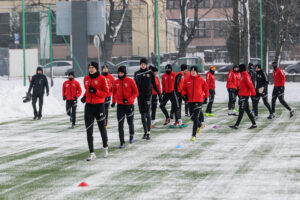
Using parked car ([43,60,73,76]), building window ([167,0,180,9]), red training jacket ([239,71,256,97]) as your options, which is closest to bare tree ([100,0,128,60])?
parked car ([43,60,73,76])

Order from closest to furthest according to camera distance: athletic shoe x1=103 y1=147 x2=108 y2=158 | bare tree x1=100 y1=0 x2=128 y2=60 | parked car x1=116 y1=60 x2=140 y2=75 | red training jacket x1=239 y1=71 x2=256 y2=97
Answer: athletic shoe x1=103 y1=147 x2=108 y2=158
red training jacket x1=239 y1=71 x2=256 y2=97
parked car x1=116 y1=60 x2=140 y2=75
bare tree x1=100 y1=0 x2=128 y2=60

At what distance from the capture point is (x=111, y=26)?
5234 cm

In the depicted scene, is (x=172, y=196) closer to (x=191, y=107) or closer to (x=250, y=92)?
(x=191, y=107)

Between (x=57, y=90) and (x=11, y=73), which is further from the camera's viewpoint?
(x=11, y=73)

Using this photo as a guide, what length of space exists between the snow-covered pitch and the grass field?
0.01 meters

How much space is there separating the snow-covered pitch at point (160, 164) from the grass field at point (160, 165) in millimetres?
13

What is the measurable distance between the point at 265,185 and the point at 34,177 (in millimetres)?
3769

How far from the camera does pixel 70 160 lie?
40.1ft

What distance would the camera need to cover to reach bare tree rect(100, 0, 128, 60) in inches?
1948

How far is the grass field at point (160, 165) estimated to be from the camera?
29.4 feet

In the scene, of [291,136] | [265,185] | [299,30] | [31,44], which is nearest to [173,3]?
[299,30]

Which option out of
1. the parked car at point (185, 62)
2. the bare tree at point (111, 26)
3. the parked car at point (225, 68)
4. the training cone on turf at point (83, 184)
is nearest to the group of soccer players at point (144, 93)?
the training cone on turf at point (83, 184)

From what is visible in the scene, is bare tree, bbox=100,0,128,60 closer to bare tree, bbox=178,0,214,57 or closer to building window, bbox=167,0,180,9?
bare tree, bbox=178,0,214,57

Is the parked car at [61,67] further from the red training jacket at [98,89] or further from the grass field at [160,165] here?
the red training jacket at [98,89]
